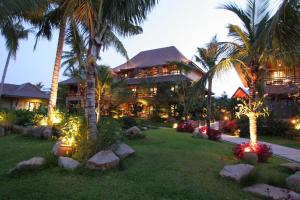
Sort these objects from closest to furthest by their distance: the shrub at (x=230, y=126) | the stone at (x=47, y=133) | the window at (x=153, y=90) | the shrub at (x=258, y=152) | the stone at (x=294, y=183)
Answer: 1. the stone at (x=294, y=183)
2. the shrub at (x=258, y=152)
3. the stone at (x=47, y=133)
4. the shrub at (x=230, y=126)
5. the window at (x=153, y=90)

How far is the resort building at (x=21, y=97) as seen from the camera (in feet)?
104

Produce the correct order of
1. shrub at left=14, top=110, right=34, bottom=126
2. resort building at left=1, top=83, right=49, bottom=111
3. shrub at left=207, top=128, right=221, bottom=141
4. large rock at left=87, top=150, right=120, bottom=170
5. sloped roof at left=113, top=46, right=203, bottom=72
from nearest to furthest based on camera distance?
large rock at left=87, top=150, right=120, bottom=170
shrub at left=207, top=128, right=221, bottom=141
shrub at left=14, top=110, right=34, bottom=126
resort building at left=1, top=83, right=49, bottom=111
sloped roof at left=113, top=46, right=203, bottom=72

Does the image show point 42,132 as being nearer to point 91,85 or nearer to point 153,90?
point 91,85

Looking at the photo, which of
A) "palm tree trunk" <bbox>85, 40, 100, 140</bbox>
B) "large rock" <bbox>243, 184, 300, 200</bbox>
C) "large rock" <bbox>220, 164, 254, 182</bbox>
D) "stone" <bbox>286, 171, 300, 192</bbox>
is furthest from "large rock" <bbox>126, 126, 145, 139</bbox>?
"stone" <bbox>286, 171, 300, 192</bbox>

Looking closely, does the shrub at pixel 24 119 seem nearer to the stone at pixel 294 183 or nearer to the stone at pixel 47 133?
the stone at pixel 47 133

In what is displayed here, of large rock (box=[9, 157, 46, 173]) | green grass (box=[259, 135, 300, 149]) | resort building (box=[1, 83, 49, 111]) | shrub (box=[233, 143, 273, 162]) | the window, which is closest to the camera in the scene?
large rock (box=[9, 157, 46, 173])

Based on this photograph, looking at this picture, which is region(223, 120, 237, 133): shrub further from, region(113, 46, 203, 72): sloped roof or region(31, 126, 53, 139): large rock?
region(31, 126, 53, 139): large rock

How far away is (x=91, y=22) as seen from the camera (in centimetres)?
796

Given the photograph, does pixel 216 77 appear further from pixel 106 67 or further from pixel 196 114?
pixel 196 114

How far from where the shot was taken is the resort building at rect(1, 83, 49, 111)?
31.7 meters

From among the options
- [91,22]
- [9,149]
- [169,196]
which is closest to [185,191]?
[169,196]

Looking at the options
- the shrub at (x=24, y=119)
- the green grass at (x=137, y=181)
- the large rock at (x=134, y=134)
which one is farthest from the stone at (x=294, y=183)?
the shrub at (x=24, y=119)

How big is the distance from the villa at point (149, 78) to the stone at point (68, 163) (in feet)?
61.7

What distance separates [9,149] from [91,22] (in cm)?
565
